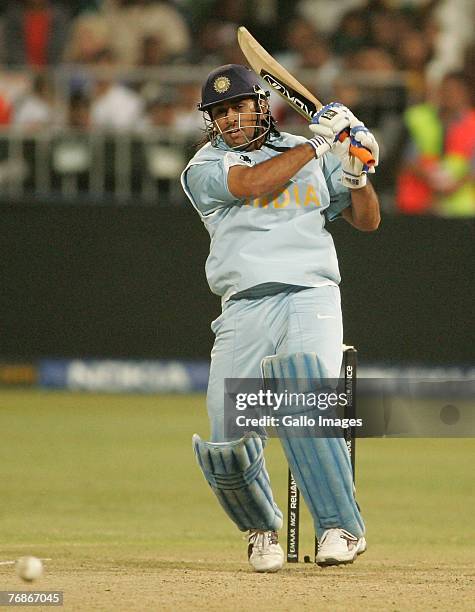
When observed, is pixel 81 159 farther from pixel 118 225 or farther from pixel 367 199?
pixel 367 199

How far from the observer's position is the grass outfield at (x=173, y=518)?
219 inches

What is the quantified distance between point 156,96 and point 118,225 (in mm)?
1273

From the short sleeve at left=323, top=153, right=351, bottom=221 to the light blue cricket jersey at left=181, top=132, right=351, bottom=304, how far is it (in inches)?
3.0

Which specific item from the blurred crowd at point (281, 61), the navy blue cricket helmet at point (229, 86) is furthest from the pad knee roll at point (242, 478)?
the blurred crowd at point (281, 61)

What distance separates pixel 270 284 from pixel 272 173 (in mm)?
469

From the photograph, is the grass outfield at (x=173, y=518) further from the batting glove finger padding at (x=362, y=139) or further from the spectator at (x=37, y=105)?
the spectator at (x=37, y=105)

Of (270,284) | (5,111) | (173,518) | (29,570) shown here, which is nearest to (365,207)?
(270,284)

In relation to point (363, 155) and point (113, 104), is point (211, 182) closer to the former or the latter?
point (363, 155)

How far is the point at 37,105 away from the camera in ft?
44.3

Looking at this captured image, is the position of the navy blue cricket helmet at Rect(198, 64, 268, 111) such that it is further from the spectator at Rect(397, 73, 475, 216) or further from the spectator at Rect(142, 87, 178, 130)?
the spectator at Rect(142, 87, 178, 130)

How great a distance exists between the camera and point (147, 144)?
13273mm

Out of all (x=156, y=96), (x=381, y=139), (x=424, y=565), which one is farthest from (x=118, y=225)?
(x=424, y=565)

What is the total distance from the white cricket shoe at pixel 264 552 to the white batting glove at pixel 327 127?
1.61 m

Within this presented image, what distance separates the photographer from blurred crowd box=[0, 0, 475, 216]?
43.2 feet
